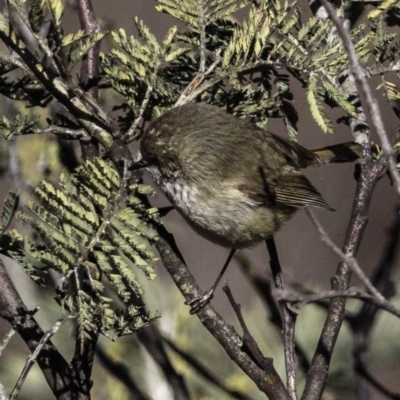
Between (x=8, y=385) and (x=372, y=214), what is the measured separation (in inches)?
45.7

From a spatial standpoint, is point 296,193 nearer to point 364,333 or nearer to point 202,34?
point 364,333

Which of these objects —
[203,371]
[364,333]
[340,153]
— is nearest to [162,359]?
[203,371]

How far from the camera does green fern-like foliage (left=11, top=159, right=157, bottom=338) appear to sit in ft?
3.65

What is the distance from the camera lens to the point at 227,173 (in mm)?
1822

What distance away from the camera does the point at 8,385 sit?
175 cm

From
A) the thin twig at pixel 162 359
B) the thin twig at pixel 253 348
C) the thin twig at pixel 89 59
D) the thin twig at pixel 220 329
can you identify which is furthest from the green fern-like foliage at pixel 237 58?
the thin twig at pixel 162 359

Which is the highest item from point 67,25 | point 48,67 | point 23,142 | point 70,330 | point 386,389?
point 67,25

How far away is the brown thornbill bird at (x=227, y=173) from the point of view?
1708 millimetres

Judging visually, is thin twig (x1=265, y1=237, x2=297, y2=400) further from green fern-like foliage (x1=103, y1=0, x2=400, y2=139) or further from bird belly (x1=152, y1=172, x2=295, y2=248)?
green fern-like foliage (x1=103, y1=0, x2=400, y2=139)

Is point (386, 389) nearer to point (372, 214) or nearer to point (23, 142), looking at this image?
point (372, 214)

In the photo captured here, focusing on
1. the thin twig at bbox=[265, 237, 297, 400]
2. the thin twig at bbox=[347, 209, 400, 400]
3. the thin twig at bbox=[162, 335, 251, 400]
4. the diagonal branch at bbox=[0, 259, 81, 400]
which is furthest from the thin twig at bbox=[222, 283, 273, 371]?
the thin twig at bbox=[347, 209, 400, 400]

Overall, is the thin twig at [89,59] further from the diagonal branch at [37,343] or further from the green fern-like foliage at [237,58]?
the diagonal branch at [37,343]

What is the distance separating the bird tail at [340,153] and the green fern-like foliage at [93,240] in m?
0.74

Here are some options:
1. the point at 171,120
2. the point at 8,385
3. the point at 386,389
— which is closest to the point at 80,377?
the point at 8,385
